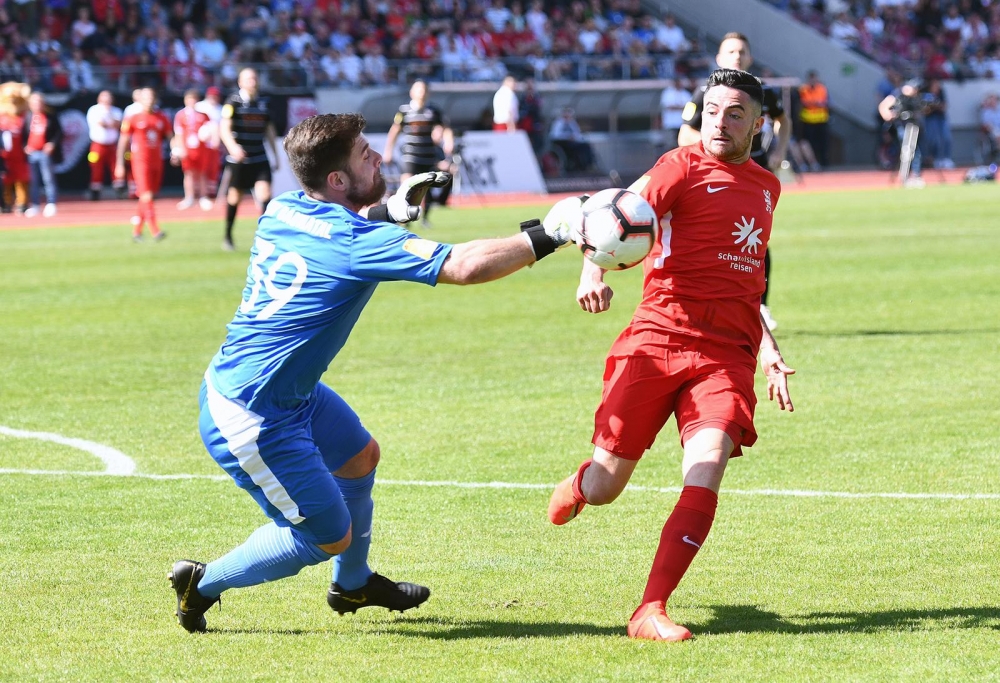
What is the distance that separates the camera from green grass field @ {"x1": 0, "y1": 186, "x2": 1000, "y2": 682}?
183 inches

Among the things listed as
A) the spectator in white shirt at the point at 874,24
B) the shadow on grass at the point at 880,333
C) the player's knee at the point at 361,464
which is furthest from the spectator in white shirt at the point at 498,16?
the player's knee at the point at 361,464

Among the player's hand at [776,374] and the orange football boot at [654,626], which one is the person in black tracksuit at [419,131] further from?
the orange football boot at [654,626]

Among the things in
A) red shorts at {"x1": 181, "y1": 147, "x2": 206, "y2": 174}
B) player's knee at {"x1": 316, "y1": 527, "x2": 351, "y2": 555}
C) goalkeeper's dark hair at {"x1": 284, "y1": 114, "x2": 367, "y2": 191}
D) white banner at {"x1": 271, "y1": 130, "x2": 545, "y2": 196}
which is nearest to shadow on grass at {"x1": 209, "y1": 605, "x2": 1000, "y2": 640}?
player's knee at {"x1": 316, "y1": 527, "x2": 351, "y2": 555}

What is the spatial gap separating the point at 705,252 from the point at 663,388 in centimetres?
56

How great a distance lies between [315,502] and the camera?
4.61 m

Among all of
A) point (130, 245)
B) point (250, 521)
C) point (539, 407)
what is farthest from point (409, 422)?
point (130, 245)

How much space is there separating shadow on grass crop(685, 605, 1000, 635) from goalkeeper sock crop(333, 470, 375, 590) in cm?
122

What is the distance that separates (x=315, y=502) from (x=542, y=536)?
5.84 feet

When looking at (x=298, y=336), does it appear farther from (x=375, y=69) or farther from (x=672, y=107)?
(x=672, y=107)

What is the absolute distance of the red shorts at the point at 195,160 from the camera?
29.1 metres

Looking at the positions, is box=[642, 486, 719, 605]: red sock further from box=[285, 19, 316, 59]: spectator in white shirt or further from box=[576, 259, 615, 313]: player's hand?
box=[285, 19, 316, 59]: spectator in white shirt

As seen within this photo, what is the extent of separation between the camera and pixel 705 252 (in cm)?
523

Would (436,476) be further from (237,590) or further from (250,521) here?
(237,590)

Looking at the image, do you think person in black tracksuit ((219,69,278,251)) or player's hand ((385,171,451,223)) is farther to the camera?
person in black tracksuit ((219,69,278,251))
